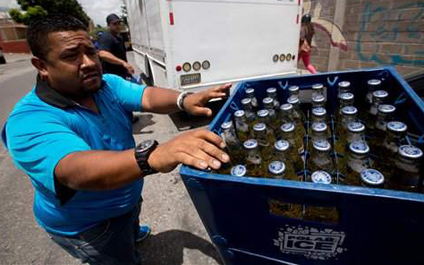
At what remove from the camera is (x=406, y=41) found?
15.2 ft

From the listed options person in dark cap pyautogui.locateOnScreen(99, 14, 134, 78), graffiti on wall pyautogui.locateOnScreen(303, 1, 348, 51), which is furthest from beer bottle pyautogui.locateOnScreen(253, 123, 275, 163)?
graffiti on wall pyautogui.locateOnScreen(303, 1, 348, 51)

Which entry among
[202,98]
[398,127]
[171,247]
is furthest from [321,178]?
[171,247]

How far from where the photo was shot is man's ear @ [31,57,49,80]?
121cm

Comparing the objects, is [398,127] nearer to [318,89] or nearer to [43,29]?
[318,89]

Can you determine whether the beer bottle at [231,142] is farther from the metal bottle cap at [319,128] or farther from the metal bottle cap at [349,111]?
the metal bottle cap at [349,111]

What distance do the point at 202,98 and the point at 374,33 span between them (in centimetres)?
559

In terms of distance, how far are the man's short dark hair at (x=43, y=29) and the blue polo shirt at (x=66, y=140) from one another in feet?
0.55

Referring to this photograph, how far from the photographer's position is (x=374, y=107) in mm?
1188

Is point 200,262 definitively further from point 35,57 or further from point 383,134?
point 35,57

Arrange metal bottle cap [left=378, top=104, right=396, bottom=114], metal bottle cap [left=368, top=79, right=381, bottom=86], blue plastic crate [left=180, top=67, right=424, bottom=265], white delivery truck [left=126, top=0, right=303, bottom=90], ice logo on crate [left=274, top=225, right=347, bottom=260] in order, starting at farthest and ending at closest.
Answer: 1. white delivery truck [left=126, top=0, right=303, bottom=90]
2. metal bottle cap [left=368, top=79, right=381, bottom=86]
3. metal bottle cap [left=378, top=104, right=396, bottom=114]
4. ice logo on crate [left=274, top=225, right=347, bottom=260]
5. blue plastic crate [left=180, top=67, right=424, bottom=265]

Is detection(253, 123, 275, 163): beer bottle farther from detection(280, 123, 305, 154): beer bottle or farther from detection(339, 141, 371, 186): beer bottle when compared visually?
detection(339, 141, 371, 186): beer bottle

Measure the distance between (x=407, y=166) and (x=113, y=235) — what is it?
4.98 ft

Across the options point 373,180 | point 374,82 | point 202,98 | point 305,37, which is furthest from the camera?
point 305,37

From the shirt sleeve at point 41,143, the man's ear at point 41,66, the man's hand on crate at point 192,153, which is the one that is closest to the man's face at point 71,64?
the man's ear at point 41,66
